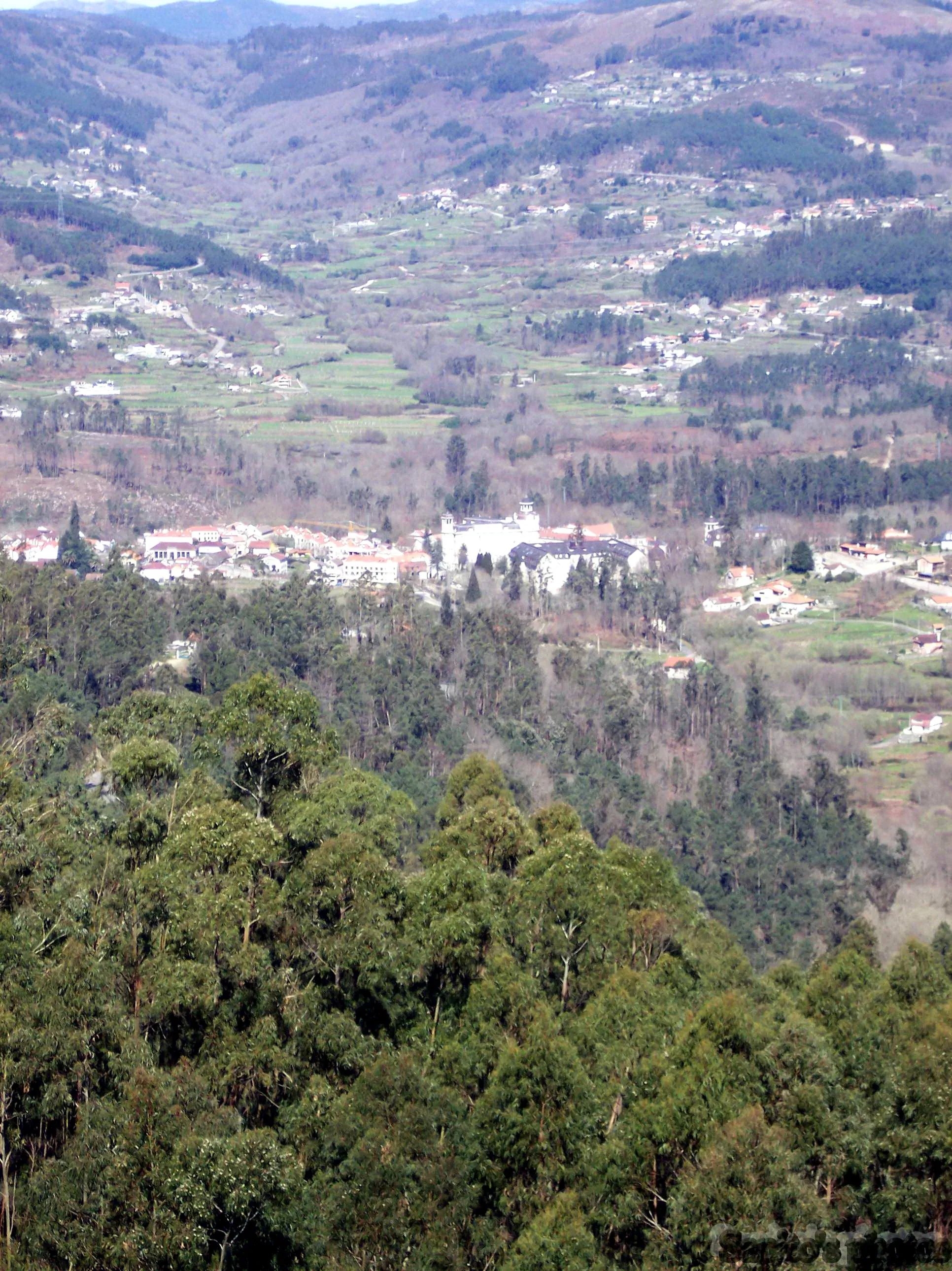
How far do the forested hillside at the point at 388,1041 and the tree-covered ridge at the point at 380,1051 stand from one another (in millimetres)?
31

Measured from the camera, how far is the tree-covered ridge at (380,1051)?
11.9 meters

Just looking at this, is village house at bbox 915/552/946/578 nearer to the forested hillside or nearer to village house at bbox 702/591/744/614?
village house at bbox 702/591/744/614

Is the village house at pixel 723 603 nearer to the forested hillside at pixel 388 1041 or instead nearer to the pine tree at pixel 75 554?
the pine tree at pixel 75 554

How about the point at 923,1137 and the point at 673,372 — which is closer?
the point at 923,1137

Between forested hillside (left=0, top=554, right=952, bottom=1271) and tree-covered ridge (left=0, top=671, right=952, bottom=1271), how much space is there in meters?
0.03

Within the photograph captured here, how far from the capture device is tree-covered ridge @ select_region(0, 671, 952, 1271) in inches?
468

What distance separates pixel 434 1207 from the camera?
12.4 m

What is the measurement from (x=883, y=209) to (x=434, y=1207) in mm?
111393

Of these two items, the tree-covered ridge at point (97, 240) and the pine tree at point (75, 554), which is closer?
the pine tree at point (75, 554)

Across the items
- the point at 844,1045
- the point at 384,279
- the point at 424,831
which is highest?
the point at 384,279

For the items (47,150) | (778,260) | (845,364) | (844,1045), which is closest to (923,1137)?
(844,1045)

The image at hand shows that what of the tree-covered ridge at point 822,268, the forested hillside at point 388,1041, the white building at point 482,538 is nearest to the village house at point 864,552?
the white building at point 482,538

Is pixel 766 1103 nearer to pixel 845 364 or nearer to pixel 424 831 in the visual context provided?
pixel 424 831

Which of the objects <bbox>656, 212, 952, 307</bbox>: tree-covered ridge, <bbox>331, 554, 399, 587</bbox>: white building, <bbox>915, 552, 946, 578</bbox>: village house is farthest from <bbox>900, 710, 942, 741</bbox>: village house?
<bbox>656, 212, 952, 307</bbox>: tree-covered ridge
